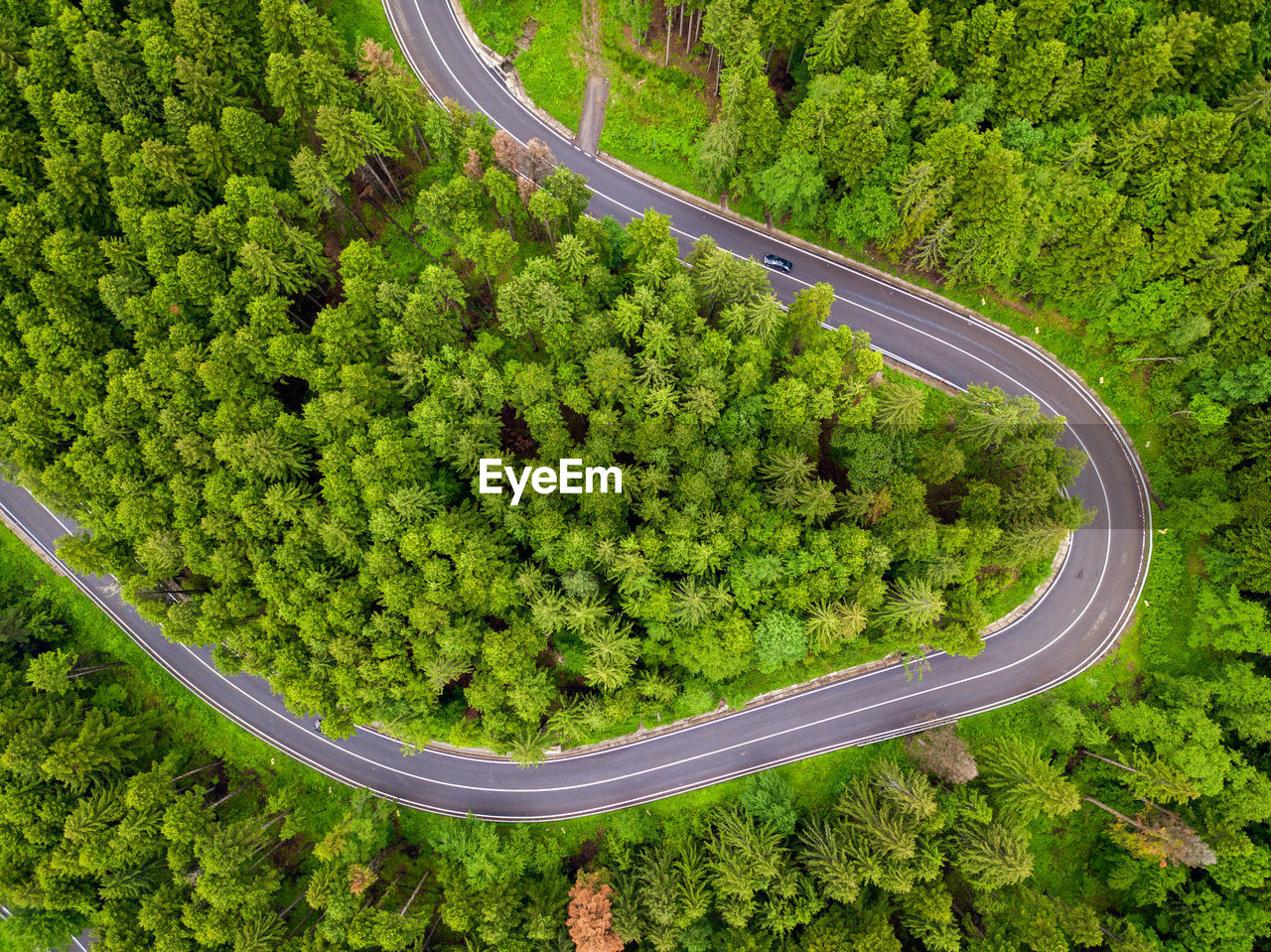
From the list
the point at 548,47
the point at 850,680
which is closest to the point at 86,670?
the point at 850,680

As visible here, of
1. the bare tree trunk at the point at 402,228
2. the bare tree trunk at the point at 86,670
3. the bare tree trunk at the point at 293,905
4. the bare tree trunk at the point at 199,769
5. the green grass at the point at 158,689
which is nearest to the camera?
the bare tree trunk at the point at 293,905

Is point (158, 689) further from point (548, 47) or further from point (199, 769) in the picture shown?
point (548, 47)

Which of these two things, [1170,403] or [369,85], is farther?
[1170,403]

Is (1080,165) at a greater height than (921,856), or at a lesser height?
greater

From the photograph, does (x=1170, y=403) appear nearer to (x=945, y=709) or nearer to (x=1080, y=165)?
(x=1080, y=165)

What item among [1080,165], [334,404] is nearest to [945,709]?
[1080,165]

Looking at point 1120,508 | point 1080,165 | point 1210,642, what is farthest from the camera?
point 1120,508

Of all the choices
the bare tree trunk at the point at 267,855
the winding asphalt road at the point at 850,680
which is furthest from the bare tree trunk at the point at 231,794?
the bare tree trunk at the point at 267,855

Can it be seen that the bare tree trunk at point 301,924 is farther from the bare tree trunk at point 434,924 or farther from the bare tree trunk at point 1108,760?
the bare tree trunk at point 1108,760

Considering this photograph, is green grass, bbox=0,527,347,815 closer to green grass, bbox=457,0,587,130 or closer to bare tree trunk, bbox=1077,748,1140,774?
green grass, bbox=457,0,587,130
